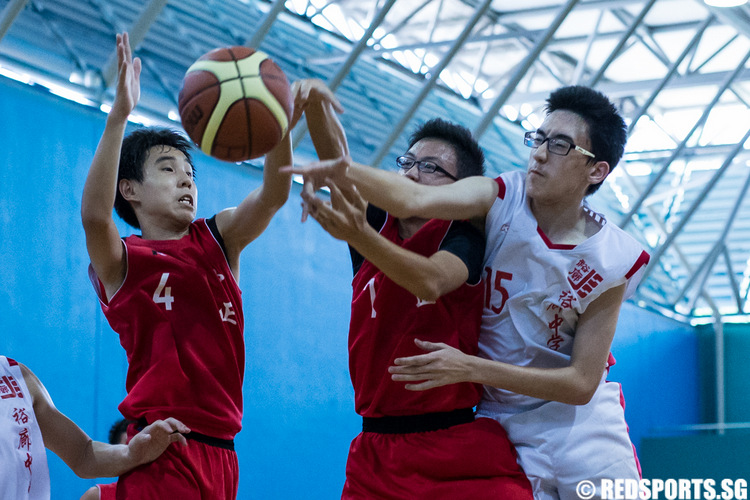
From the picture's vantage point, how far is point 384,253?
103 inches

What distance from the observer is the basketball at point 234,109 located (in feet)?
9.37

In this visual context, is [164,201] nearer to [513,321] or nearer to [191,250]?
[191,250]

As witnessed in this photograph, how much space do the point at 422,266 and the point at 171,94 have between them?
4.68m

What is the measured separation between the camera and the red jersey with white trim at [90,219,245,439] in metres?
3.17

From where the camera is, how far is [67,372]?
5719mm

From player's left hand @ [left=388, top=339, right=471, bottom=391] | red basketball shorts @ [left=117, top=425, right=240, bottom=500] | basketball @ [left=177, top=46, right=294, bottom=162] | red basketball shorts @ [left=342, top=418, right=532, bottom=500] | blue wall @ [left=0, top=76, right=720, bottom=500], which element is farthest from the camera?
blue wall @ [left=0, top=76, right=720, bottom=500]

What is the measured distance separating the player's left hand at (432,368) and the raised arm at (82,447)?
0.80 metres

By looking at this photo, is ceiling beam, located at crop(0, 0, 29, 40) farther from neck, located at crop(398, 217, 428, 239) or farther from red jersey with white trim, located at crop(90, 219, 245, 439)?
neck, located at crop(398, 217, 428, 239)

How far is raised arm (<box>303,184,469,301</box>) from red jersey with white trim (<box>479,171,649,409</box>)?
0.25 m

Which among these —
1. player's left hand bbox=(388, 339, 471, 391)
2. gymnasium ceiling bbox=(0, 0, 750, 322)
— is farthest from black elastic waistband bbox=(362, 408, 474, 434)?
gymnasium ceiling bbox=(0, 0, 750, 322)

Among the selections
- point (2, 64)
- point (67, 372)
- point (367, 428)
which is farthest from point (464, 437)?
point (2, 64)

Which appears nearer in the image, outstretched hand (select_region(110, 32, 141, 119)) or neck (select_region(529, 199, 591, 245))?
outstretched hand (select_region(110, 32, 141, 119))

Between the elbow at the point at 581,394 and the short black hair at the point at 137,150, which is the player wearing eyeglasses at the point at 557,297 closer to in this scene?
the elbow at the point at 581,394

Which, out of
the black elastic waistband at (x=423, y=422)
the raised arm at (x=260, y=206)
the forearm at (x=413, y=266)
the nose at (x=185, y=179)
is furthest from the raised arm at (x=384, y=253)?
the nose at (x=185, y=179)
